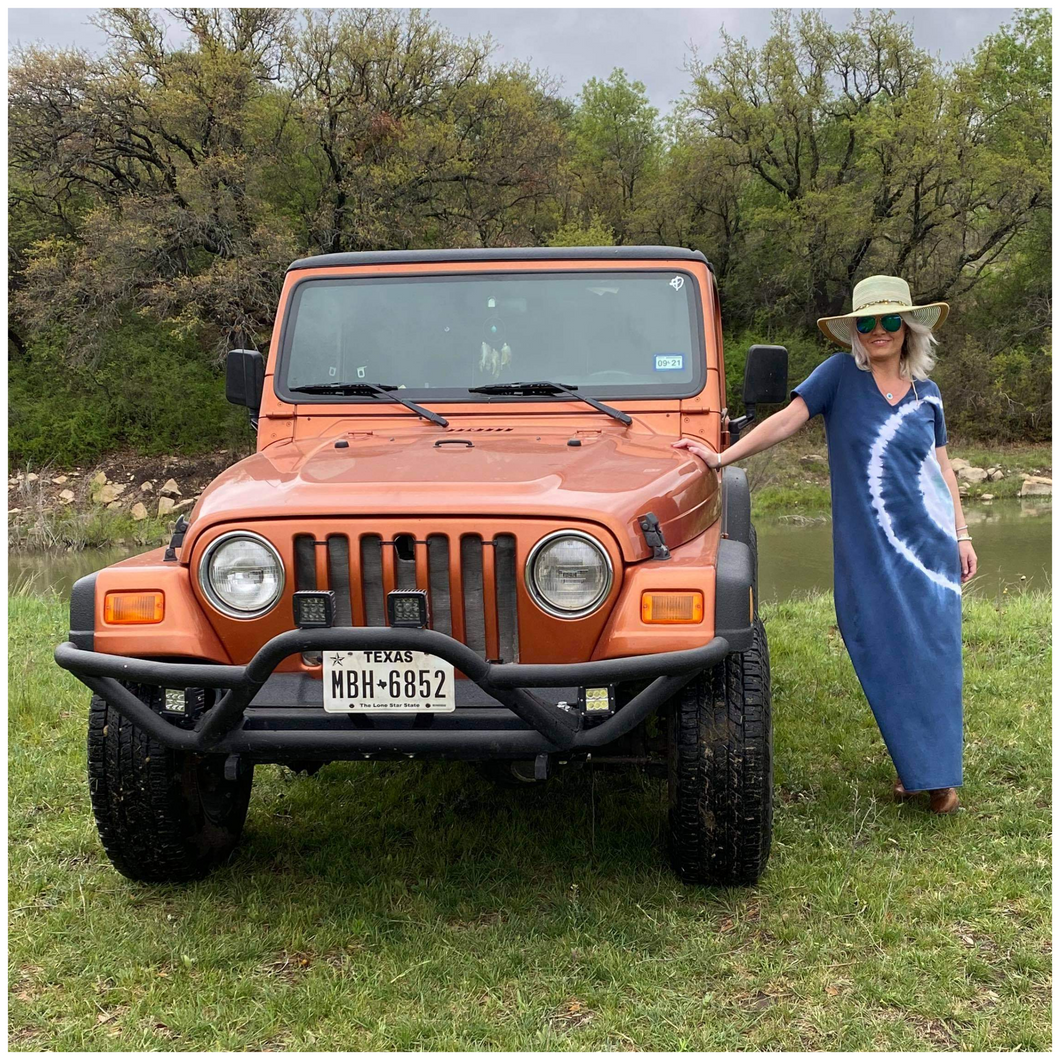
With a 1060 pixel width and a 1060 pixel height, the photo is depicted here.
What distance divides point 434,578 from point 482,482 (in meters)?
0.30

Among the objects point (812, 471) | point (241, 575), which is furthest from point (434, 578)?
point (812, 471)

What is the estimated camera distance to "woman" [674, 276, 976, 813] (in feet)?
12.7

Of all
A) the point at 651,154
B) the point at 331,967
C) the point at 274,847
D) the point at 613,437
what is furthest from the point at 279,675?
the point at 651,154

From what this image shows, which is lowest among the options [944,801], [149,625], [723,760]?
[944,801]

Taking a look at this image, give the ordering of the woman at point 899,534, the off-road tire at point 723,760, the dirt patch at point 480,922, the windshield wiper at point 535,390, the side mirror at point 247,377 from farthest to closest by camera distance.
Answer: the side mirror at point 247,377 < the windshield wiper at point 535,390 < the woman at point 899,534 < the dirt patch at point 480,922 < the off-road tire at point 723,760

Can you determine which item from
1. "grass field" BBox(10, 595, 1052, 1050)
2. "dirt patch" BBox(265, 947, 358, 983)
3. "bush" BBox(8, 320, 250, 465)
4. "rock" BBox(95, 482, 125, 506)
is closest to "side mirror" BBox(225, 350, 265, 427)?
"grass field" BBox(10, 595, 1052, 1050)

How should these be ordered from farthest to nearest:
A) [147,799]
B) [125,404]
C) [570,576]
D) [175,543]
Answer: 1. [125,404]
2. [147,799]
3. [175,543]
4. [570,576]

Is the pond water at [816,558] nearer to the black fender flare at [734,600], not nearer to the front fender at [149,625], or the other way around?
the black fender flare at [734,600]

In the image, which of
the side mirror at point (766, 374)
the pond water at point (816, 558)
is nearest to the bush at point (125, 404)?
A: the pond water at point (816, 558)

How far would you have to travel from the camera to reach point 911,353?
398 cm

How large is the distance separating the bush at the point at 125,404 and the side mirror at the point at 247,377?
2247cm

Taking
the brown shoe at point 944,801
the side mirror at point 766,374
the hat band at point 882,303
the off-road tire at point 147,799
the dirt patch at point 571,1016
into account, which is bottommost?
the dirt patch at point 571,1016

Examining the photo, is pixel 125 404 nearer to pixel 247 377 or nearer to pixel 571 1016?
pixel 247 377

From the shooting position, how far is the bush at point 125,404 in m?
26.3
